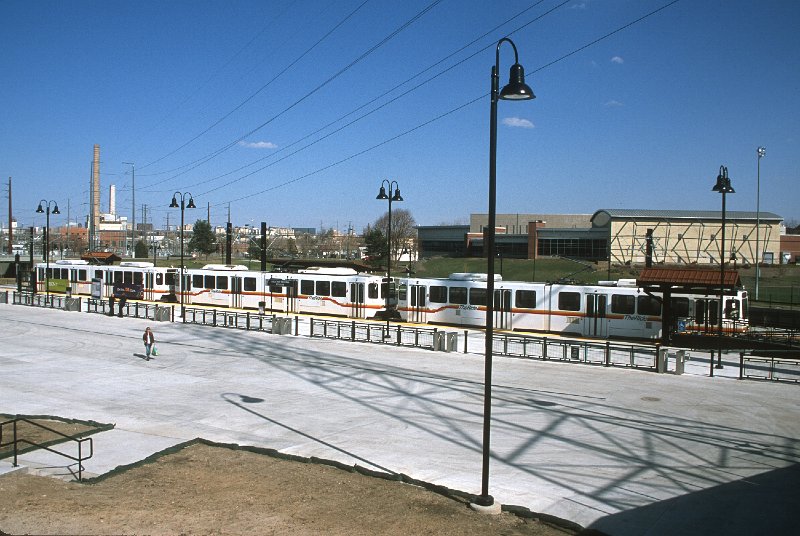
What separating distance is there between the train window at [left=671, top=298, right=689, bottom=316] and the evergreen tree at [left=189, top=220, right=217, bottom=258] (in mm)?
80958

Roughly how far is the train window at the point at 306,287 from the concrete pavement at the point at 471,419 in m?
13.0

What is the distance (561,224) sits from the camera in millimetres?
105375

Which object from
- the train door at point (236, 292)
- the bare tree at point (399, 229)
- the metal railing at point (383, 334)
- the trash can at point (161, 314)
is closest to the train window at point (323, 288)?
the metal railing at point (383, 334)

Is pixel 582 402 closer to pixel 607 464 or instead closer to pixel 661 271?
pixel 607 464

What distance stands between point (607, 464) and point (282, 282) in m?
31.1

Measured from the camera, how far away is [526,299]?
33.3 m

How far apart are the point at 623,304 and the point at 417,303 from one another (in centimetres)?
1116

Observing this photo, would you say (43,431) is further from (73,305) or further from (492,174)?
(73,305)

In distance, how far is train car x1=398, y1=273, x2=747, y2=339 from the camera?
2969 cm

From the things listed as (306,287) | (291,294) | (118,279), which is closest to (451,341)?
(306,287)

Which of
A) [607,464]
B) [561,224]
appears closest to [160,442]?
[607,464]

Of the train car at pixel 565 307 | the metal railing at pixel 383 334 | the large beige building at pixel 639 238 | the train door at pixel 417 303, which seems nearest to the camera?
the metal railing at pixel 383 334

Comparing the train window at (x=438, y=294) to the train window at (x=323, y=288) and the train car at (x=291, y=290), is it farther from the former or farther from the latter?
the train window at (x=323, y=288)

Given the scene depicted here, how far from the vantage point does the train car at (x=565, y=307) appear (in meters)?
29.7
